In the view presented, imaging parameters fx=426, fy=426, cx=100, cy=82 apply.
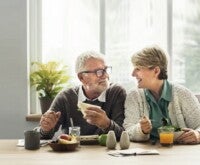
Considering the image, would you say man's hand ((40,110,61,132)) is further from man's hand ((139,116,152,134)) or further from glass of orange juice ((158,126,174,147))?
glass of orange juice ((158,126,174,147))

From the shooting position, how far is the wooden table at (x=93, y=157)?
2.01 m

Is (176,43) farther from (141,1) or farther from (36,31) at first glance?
(36,31)

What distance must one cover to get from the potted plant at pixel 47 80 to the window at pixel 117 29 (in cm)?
19

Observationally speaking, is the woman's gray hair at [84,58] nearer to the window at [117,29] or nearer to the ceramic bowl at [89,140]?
the ceramic bowl at [89,140]

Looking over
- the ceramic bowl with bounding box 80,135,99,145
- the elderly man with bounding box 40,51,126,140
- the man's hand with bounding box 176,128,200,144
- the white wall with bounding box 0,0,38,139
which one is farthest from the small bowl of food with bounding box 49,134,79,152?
the white wall with bounding box 0,0,38,139

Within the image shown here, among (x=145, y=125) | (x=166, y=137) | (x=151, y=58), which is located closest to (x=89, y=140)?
(x=145, y=125)

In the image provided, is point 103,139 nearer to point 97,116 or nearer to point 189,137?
point 97,116

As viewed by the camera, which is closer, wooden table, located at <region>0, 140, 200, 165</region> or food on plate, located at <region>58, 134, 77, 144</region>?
wooden table, located at <region>0, 140, 200, 165</region>

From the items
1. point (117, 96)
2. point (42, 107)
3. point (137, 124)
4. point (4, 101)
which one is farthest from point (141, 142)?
point (4, 101)

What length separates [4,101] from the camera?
396cm

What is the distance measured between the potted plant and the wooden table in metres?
1.45

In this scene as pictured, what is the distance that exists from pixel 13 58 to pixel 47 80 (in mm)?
382

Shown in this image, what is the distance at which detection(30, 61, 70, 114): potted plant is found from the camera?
3891mm

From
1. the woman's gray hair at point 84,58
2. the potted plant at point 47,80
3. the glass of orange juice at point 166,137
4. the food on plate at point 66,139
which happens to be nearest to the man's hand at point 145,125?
the glass of orange juice at point 166,137
